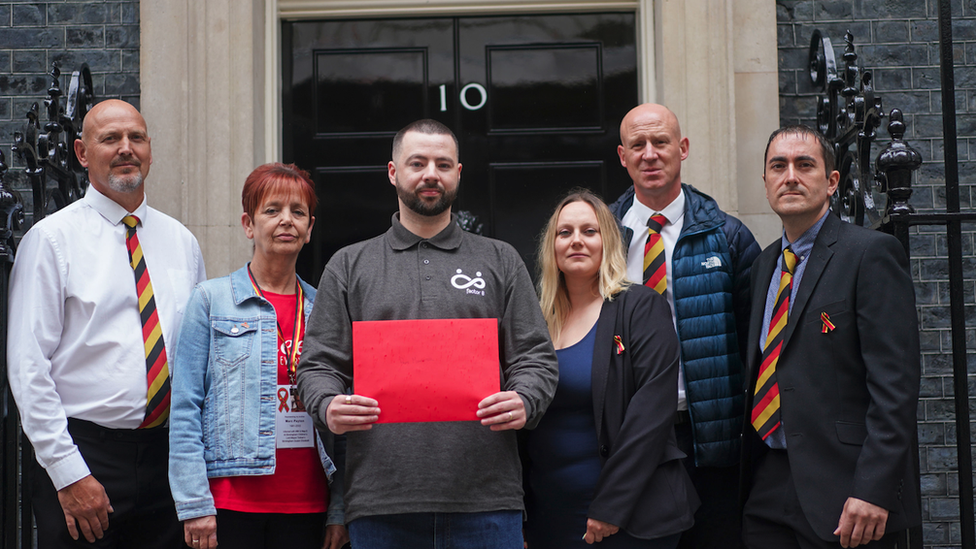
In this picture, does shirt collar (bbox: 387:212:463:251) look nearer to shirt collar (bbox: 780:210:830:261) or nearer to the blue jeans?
the blue jeans

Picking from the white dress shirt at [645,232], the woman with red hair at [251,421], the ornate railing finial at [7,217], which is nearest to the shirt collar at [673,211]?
the white dress shirt at [645,232]

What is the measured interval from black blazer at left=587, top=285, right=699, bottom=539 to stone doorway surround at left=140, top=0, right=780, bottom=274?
6.78ft

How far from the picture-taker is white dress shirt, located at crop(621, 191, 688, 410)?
3.77 m

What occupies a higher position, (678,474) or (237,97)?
(237,97)

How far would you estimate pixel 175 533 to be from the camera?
11.3 feet

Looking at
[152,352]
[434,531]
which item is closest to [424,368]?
[434,531]

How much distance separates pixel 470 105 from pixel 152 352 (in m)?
2.93

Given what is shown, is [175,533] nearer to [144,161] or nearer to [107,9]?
[144,161]

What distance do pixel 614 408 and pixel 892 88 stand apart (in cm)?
336

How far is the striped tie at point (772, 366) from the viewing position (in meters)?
3.28

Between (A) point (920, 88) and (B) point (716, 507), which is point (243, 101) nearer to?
(B) point (716, 507)

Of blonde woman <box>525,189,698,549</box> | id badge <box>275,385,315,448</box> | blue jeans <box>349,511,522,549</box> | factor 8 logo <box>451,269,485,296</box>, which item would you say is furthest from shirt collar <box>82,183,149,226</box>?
blonde woman <box>525,189,698,549</box>

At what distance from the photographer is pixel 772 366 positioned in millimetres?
3299

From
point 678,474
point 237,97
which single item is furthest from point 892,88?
point 237,97
